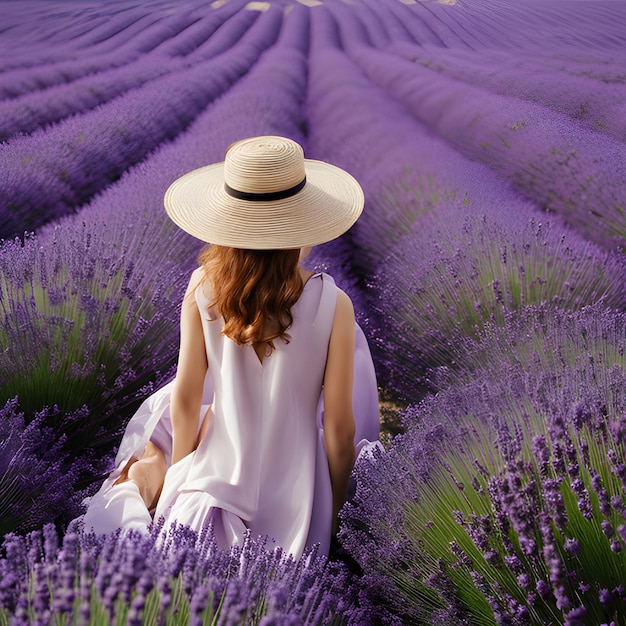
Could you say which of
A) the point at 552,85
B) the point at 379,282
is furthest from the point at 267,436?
the point at 552,85

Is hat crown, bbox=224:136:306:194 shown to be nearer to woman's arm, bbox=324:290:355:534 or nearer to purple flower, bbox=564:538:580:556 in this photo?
woman's arm, bbox=324:290:355:534

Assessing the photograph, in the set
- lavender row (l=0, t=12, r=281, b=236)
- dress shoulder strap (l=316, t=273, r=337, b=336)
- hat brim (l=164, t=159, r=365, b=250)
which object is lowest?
lavender row (l=0, t=12, r=281, b=236)

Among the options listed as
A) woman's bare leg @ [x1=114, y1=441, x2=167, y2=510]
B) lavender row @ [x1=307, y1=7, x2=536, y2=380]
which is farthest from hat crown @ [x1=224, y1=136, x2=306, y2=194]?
lavender row @ [x1=307, y1=7, x2=536, y2=380]

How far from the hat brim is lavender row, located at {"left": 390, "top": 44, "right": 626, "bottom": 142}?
192 cm

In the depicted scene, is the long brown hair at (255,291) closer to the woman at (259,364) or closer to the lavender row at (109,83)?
the woman at (259,364)

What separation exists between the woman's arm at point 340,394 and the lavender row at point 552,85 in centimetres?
205

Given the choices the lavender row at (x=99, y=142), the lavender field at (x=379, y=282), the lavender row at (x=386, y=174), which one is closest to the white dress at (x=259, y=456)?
the lavender field at (x=379, y=282)

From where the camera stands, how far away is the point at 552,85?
2904 millimetres

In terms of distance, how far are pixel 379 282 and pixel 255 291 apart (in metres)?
1.31

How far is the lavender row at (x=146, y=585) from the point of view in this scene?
0.57m

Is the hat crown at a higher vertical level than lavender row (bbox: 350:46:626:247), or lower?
higher

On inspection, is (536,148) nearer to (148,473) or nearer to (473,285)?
(473,285)

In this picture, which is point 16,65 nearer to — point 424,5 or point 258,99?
point 258,99

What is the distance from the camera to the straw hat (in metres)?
1.13
